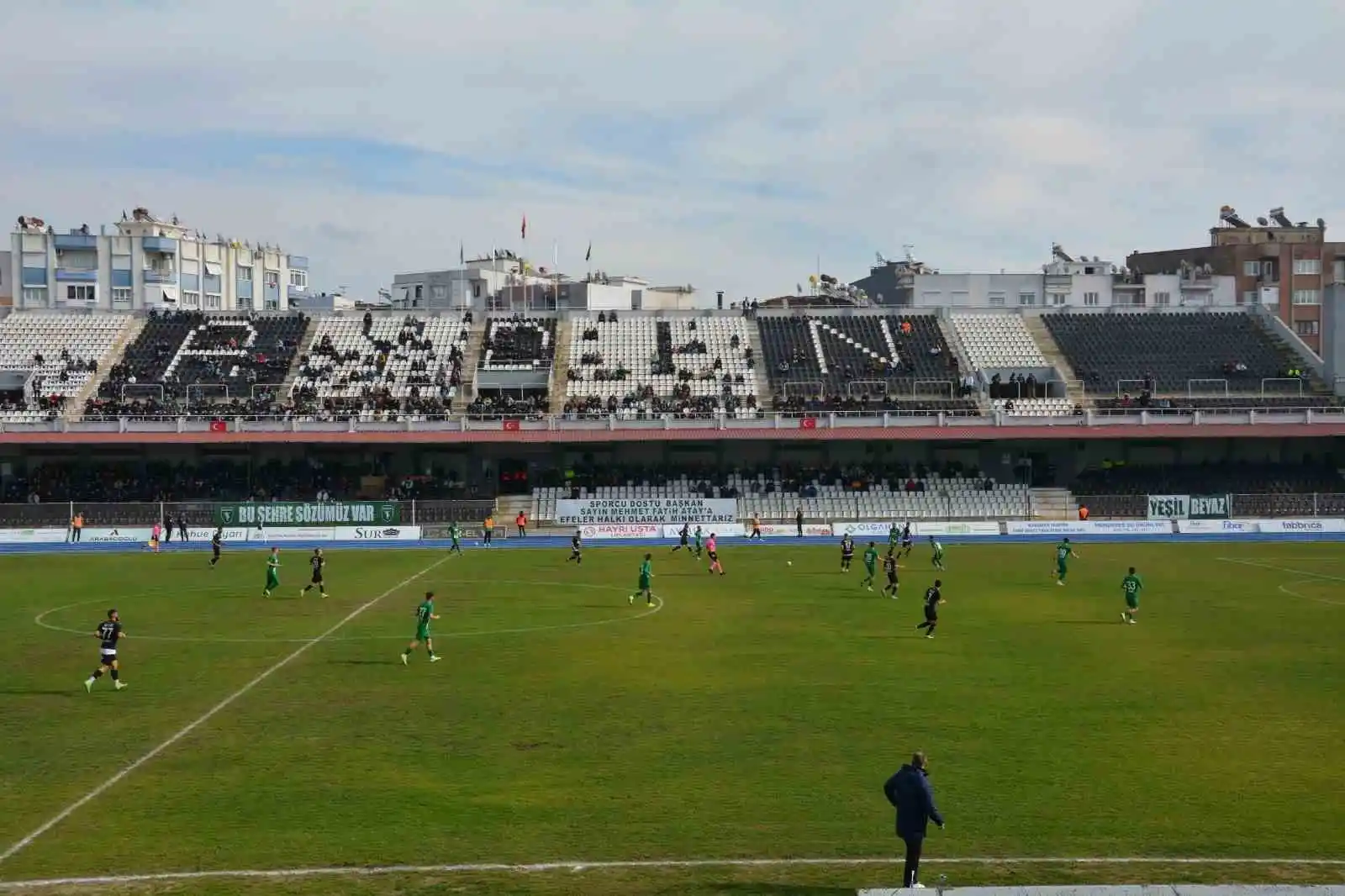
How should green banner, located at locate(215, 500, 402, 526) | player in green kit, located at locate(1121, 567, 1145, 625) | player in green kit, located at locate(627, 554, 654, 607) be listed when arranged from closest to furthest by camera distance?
player in green kit, located at locate(1121, 567, 1145, 625) → player in green kit, located at locate(627, 554, 654, 607) → green banner, located at locate(215, 500, 402, 526)

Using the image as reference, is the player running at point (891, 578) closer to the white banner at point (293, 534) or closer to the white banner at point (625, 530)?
the white banner at point (625, 530)

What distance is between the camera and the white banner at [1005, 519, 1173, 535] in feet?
229

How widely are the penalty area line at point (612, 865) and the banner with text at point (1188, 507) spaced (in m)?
56.8

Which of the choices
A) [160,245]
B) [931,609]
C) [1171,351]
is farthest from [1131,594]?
[160,245]

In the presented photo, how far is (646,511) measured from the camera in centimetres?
7225

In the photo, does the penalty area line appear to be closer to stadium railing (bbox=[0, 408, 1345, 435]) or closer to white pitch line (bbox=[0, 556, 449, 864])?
white pitch line (bbox=[0, 556, 449, 864])

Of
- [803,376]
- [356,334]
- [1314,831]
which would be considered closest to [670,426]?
[803,376]

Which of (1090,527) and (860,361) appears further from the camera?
(860,361)

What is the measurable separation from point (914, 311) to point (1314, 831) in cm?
7897

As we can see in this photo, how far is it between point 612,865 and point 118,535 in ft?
190

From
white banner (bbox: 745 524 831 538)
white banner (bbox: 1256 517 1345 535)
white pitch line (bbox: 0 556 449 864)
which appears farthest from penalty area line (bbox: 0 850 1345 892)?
white banner (bbox: 1256 517 1345 535)

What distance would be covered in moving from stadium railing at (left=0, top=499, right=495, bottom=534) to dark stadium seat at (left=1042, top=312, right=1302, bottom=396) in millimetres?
39961

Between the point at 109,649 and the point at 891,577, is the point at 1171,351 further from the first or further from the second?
the point at 109,649

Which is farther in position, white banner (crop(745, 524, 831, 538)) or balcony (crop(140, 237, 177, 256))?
balcony (crop(140, 237, 177, 256))
